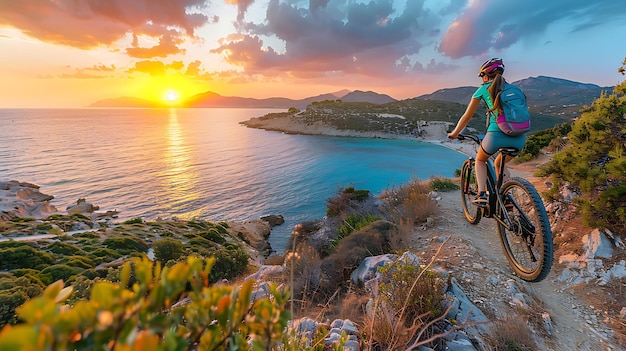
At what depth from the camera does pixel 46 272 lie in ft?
45.2

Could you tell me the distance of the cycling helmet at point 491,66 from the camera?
4.54 m

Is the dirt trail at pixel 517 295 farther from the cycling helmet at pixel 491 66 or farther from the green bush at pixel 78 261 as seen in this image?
the green bush at pixel 78 261

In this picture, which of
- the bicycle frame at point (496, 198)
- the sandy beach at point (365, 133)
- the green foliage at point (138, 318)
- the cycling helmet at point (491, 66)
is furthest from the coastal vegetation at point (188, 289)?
the sandy beach at point (365, 133)

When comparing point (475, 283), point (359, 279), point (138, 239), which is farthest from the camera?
point (138, 239)

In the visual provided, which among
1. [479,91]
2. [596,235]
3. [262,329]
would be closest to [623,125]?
[596,235]

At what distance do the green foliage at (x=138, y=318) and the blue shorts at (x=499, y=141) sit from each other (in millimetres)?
4685

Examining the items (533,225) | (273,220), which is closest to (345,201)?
(533,225)

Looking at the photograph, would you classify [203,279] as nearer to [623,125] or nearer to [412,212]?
[412,212]

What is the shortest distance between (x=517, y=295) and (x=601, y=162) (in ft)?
13.7

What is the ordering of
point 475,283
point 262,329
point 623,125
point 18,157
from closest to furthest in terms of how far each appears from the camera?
point 262,329 → point 475,283 → point 623,125 → point 18,157

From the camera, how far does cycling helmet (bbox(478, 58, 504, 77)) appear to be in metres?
4.54

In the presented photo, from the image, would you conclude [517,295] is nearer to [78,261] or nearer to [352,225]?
[352,225]

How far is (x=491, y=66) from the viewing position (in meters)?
4.55

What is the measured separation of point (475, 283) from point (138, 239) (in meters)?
20.8
